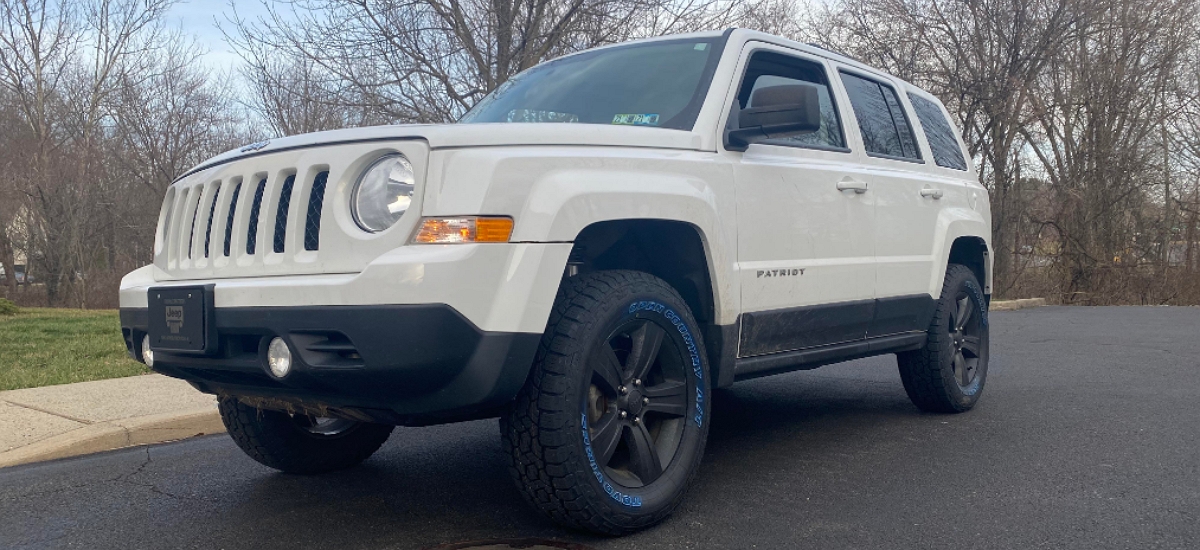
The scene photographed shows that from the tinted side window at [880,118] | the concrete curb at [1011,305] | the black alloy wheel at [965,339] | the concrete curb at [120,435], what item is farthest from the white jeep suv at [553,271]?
the concrete curb at [1011,305]

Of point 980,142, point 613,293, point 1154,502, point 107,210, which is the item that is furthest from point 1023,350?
point 107,210

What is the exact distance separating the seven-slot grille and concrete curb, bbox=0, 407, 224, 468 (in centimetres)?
178

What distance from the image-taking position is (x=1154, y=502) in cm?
359

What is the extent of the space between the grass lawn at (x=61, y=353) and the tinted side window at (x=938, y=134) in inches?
221

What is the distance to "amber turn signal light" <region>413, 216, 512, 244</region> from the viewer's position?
2.83 metres

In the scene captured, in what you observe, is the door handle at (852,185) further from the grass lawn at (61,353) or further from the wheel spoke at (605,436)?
the grass lawn at (61,353)

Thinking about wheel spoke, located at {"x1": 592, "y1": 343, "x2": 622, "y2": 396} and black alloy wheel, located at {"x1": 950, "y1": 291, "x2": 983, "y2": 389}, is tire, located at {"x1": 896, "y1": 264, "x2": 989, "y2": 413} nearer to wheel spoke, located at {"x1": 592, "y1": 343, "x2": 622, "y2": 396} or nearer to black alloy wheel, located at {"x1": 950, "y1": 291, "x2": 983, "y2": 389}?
black alloy wheel, located at {"x1": 950, "y1": 291, "x2": 983, "y2": 389}

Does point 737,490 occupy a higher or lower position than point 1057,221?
lower

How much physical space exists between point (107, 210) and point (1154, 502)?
2503 cm

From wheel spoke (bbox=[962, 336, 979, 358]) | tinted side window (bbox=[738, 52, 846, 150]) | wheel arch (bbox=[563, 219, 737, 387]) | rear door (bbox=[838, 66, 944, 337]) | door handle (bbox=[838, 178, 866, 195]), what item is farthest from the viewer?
wheel spoke (bbox=[962, 336, 979, 358])

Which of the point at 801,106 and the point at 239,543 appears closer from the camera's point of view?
the point at 239,543

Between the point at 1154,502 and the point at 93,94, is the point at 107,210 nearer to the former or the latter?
the point at 93,94

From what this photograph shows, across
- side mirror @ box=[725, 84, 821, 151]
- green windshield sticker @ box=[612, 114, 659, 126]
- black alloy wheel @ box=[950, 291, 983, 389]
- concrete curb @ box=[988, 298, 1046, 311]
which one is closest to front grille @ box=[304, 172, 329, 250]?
green windshield sticker @ box=[612, 114, 659, 126]

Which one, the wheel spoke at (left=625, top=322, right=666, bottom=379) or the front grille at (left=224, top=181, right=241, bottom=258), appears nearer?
the wheel spoke at (left=625, top=322, right=666, bottom=379)
